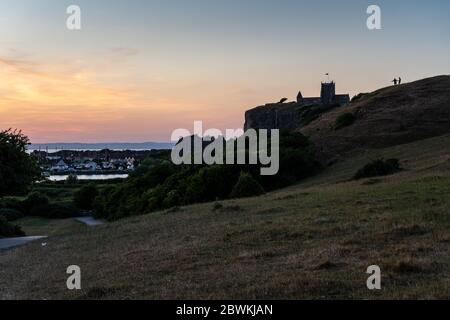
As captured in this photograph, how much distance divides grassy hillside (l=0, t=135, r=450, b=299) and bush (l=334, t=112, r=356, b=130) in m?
41.4

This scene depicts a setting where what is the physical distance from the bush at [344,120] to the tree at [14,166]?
37.9 m

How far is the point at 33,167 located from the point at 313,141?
1282 inches

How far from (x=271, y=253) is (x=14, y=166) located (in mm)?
28926

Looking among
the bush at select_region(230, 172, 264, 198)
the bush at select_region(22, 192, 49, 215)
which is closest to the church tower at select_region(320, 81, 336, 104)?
the bush at select_region(22, 192, 49, 215)

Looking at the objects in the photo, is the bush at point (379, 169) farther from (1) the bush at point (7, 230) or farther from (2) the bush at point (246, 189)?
(1) the bush at point (7, 230)

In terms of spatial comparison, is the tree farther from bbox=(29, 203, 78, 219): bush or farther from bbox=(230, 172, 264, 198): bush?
bbox=(29, 203, 78, 219): bush

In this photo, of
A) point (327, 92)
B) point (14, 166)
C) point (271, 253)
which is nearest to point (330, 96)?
point (327, 92)

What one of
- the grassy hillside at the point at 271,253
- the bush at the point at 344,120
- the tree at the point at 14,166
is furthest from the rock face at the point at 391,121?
the grassy hillside at the point at 271,253

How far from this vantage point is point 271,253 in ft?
43.8

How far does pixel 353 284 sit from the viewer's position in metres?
9.50

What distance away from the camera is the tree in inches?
1471

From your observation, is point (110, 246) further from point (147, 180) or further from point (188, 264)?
point (147, 180)

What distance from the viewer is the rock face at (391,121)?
56.8 m
